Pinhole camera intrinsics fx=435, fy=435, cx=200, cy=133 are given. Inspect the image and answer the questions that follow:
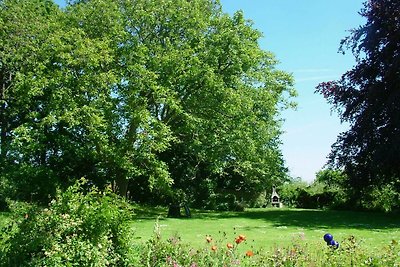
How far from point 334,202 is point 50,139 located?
1977 centimetres

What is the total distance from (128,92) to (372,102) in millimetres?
11377

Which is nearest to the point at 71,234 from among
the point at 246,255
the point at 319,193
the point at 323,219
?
the point at 246,255

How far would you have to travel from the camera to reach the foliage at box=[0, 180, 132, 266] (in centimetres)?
553

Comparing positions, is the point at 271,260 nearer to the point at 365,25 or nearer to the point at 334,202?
the point at 365,25

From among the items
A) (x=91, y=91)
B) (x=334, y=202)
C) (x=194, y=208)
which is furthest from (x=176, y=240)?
(x=334, y=202)

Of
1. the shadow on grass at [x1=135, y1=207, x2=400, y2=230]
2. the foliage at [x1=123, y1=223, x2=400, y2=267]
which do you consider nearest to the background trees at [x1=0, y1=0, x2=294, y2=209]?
the shadow on grass at [x1=135, y1=207, x2=400, y2=230]

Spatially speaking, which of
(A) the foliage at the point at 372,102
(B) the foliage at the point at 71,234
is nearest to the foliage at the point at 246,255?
(B) the foliage at the point at 71,234

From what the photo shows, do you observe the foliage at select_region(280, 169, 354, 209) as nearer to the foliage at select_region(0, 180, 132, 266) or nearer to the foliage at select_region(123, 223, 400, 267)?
the foliage at select_region(123, 223, 400, 267)

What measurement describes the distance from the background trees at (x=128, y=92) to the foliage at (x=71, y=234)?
45.0ft

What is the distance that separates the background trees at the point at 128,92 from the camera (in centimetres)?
2041

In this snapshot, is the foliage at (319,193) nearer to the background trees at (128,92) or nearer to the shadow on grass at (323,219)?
the shadow on grass at (323,219)

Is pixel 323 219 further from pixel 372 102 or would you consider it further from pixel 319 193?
pixel 319 193

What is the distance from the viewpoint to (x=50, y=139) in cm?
2275

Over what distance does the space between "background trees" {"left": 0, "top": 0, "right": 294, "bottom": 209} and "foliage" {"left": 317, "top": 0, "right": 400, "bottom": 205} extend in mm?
4440
